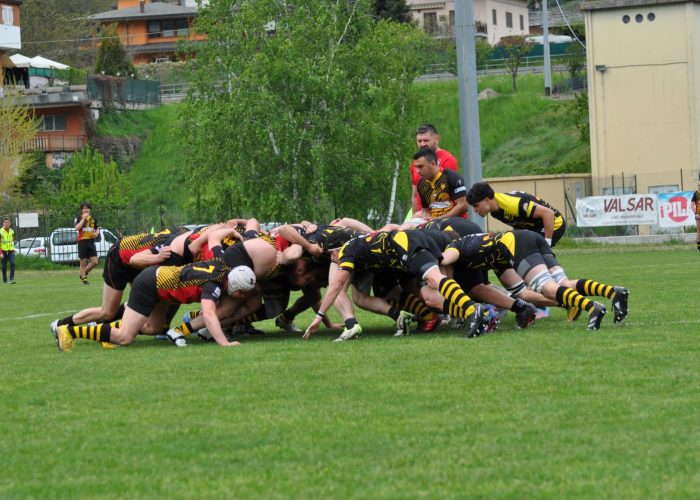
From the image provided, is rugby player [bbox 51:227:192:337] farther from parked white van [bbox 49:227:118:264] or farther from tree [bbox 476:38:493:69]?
tree [bbox 476:38:493:69]

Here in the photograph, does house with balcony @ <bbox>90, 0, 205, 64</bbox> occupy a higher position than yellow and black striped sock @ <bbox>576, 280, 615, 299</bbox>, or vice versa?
house with balcony @ <bbox>90, 0, 205, 64</bbox>

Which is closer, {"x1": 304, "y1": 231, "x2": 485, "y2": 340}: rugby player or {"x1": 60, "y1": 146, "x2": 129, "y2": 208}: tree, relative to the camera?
{"x1": 304, "y1": 231, "x2": 485, "y2": 340}: rugby player

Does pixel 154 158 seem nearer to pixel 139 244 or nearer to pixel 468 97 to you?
pixel 468 97

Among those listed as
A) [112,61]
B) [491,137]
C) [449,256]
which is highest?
[112,61]

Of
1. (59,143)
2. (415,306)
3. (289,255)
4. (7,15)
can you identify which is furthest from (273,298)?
(7,15)

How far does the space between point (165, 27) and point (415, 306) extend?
87.8 metres

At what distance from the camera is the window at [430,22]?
86.6 meters

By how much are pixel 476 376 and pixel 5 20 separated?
73810 mm

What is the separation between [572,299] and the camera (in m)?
10.8

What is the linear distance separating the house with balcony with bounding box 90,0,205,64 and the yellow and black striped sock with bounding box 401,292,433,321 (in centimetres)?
8459

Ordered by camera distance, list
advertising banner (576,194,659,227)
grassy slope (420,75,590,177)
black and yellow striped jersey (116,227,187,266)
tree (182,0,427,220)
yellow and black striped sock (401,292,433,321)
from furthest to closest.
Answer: grassy slope (420,75,590,177), tree (182,0,427,220), advertising banner (576,194,659,227), black and yellow striped jersey (116,227,187,266), yellow and black striped sock (401,292,433,321)

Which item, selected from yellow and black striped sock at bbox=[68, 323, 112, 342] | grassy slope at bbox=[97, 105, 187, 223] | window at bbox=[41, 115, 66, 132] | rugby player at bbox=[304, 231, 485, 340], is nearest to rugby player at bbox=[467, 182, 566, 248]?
rugby player at bbox=[304, 231, 485, 340]

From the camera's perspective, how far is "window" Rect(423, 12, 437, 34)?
284ft

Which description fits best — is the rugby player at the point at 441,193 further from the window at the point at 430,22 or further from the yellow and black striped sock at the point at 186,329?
the window at the point at 430,22
